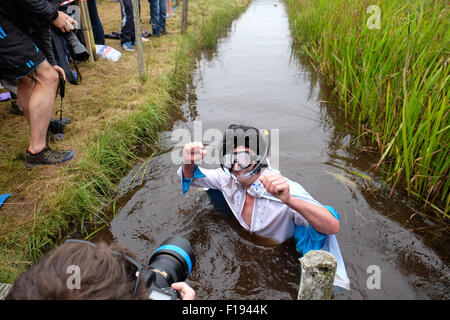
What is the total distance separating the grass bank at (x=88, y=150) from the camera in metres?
2.50

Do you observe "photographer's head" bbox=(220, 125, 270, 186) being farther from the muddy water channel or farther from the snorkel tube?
the muddy water channel

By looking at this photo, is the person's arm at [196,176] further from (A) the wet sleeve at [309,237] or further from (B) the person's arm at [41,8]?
(B) the person's arm at [41,8]

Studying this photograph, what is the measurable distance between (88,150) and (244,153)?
6.66 feet

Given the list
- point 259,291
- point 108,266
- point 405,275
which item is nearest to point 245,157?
point 259,291

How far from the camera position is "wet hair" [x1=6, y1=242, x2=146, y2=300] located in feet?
2.73

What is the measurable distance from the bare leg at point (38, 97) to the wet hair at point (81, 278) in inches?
98.8

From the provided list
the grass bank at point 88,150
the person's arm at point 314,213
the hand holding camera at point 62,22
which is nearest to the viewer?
the person's arm at point 314,213

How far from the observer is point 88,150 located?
11.1 ft

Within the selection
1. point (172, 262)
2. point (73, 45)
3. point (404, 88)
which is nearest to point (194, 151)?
point (172, 262)

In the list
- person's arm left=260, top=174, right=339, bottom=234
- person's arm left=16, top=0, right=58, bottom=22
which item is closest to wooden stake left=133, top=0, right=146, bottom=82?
person's arm left=16, top=0, right=58, bottom=22

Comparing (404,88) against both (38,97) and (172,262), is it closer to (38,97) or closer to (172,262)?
(172,262)

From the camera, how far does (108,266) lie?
3.03ft

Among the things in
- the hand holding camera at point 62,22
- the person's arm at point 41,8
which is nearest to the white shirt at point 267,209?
the person's arm at point 41,8

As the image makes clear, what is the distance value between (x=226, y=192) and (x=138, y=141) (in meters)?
1.81
